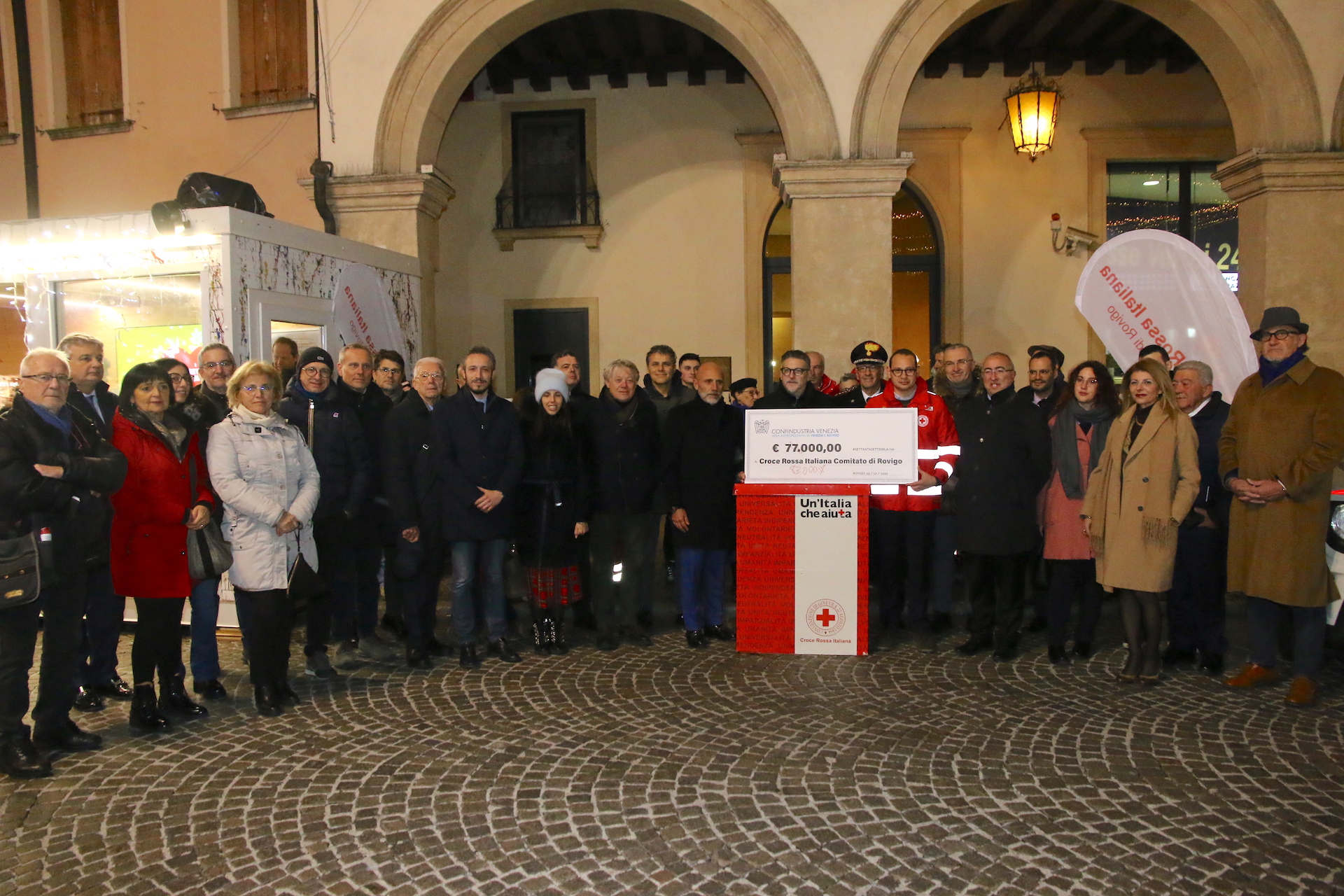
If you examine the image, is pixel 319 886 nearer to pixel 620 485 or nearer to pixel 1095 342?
pixel 620 485

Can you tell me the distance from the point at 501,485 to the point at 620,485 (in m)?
0.80

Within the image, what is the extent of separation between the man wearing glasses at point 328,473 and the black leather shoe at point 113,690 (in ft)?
3.16

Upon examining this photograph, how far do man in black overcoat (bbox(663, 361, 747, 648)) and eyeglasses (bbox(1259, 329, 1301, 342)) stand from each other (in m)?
3.09

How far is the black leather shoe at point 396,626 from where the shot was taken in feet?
19.7

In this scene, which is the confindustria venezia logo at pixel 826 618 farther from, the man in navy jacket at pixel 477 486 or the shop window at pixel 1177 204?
the shop window at pixel 1177 204

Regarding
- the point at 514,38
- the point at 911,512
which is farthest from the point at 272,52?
the point at 911,512

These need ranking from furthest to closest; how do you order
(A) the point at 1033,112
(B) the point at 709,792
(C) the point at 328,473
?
(A) the point at 1033,112 < (C) the point at 328,473 < (B) the point at 709,792

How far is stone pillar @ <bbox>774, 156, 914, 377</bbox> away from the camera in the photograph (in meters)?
8.03

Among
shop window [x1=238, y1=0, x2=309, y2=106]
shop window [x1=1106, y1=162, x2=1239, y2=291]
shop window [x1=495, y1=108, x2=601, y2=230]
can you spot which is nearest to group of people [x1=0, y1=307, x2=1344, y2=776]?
shop window [x1=238, y1=0, x2=309, y2=106]

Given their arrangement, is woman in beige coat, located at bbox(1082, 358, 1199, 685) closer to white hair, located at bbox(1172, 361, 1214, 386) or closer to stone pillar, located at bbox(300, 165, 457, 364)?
white hair, located at bbox(1172, 361, 1214, 386)

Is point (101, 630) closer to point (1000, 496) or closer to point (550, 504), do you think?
point (550, 504)

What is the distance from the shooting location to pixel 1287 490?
458cm

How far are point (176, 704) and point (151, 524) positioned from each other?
982 mm

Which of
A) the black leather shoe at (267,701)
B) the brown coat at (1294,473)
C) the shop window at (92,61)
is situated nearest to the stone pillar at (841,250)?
the brown coat at (1294,473)
